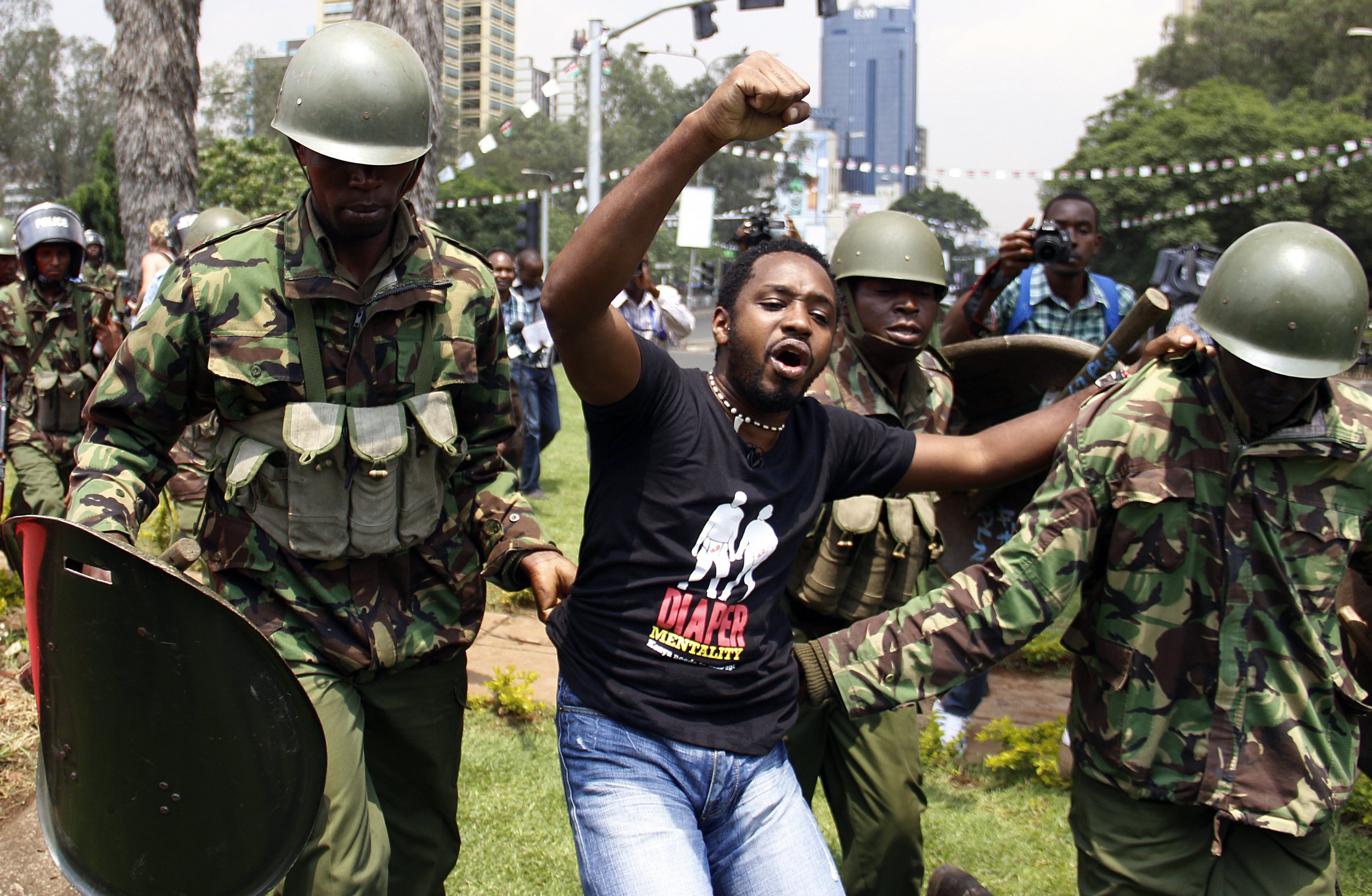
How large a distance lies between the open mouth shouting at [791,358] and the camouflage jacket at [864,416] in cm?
Result: 73

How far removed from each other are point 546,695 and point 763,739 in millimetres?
3265

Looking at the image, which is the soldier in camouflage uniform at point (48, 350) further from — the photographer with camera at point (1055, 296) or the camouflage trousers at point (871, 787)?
the camouflage trousers at point (871, 787)

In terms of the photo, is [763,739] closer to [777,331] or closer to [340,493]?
[777,331]

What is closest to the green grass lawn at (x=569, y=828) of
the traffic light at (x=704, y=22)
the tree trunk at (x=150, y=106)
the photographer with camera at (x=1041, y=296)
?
the photographer with camera at (x=1041, y=296)

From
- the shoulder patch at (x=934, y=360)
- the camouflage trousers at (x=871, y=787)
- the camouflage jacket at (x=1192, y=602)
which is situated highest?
the shoulder patch at (x=934, y=360)

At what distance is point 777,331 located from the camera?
2.44 metres

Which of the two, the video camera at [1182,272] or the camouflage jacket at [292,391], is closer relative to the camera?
the camouflage jacket at [292,391]

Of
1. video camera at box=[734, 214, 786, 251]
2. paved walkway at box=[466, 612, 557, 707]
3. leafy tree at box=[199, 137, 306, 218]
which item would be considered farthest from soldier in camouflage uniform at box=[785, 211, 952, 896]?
leafy tree at box=[199, 137, 306, 218]

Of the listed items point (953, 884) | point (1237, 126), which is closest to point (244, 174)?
point (1237, 126)

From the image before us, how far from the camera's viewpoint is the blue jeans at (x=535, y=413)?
1013 cm

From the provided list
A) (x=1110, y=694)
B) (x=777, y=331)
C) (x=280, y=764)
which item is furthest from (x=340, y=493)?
(x=1110, y=694)

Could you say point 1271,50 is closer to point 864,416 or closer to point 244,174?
point 244,174

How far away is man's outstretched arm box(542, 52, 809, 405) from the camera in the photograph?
78.4 inches

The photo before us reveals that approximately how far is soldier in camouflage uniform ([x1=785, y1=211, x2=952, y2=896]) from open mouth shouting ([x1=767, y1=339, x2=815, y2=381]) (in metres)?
0.82
